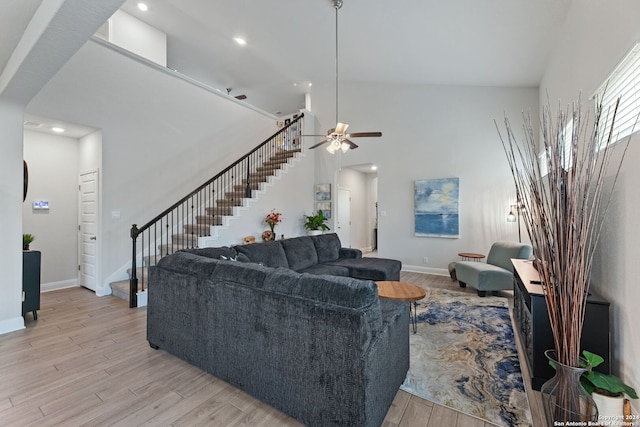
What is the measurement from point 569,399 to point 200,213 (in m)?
6.04

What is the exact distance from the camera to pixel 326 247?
514cm

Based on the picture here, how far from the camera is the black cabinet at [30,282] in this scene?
3408mm

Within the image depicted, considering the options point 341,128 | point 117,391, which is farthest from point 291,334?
point 341,128

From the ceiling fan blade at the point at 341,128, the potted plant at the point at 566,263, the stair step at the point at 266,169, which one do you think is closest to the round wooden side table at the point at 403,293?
the potted plant at the point at 566,263

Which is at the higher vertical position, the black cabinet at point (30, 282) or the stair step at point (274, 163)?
the stair step at point (274, 163)

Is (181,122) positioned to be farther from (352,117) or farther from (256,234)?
(352,117)

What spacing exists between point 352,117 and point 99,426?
6.95m

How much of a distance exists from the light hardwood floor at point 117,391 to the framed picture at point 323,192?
5.19 meters

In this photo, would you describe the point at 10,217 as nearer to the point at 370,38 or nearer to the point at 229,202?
the point at 229,202

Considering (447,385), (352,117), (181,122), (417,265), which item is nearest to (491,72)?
(352,117)

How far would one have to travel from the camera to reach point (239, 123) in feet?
22.3

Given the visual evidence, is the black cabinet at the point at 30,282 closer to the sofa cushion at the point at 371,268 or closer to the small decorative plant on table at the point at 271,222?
the small decorative plant on table at the point at 271,222

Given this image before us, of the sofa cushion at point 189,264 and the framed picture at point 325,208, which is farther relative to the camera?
the framed picture at point 325,208

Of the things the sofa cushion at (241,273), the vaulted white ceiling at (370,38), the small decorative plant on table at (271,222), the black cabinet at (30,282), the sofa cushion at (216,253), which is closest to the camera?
the sofa cushion at (241,273)
